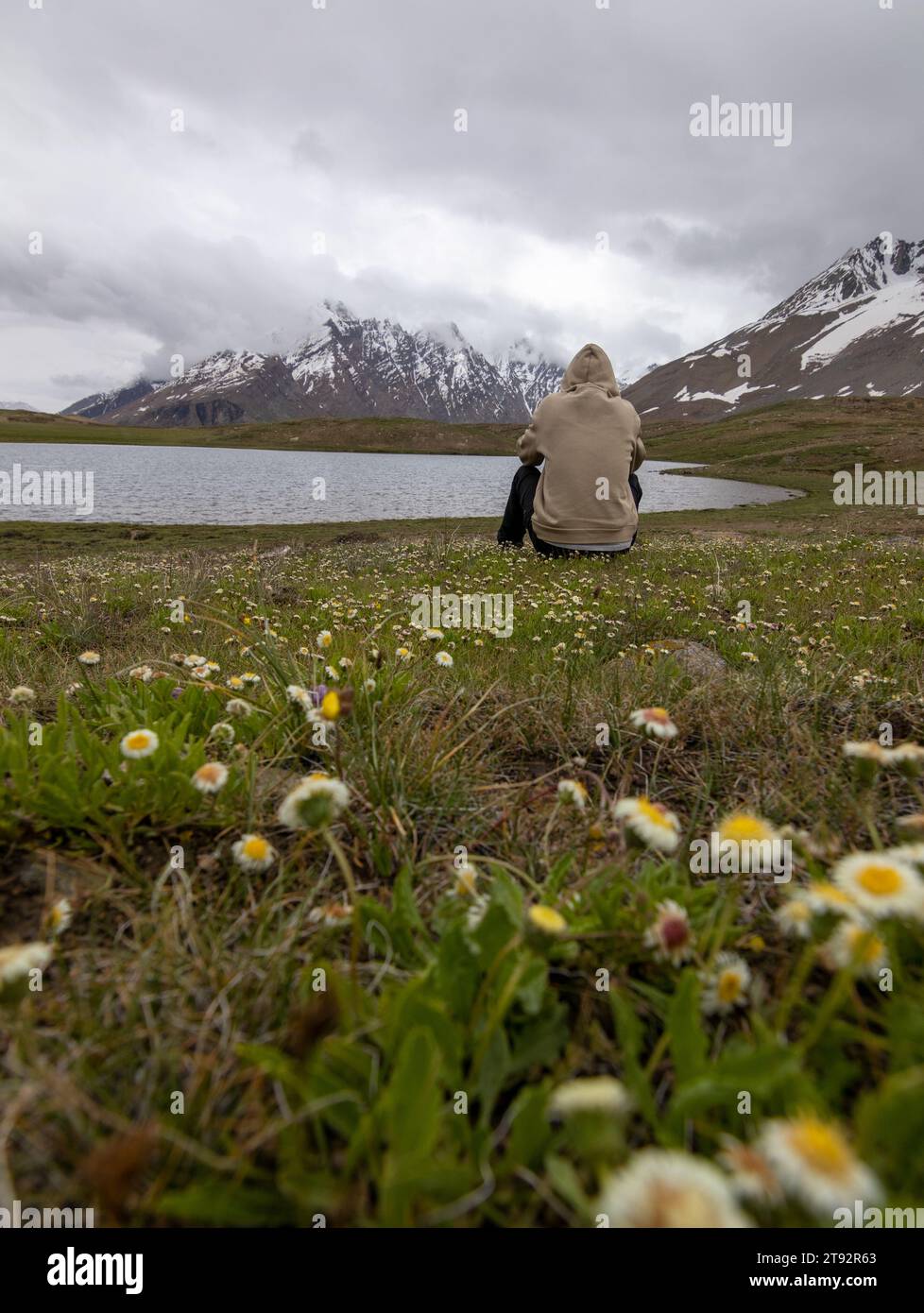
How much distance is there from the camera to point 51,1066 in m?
1.16

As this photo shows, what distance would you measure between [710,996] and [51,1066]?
4.31ft

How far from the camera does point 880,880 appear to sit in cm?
115

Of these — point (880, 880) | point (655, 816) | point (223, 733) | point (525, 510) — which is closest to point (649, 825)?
point (655, 816)

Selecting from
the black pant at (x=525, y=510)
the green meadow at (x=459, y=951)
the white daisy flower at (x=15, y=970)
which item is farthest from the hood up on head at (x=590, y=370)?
the white daisy flower at (x=15, y=970)

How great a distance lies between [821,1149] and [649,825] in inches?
29.2

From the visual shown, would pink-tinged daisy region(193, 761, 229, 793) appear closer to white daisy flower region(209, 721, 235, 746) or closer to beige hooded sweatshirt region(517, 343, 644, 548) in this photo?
white daisy flower region(209, 721, 235, 746)

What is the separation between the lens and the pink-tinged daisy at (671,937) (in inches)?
50.9

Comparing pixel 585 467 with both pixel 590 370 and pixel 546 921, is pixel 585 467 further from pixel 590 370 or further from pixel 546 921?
pixel 546 921

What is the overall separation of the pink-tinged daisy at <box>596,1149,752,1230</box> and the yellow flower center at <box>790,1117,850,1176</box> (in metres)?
0.12

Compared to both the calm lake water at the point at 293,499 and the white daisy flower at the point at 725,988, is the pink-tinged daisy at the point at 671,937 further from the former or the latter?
the calm lake water at the point at 293,499

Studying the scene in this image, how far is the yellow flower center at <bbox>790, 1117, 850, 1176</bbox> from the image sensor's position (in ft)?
Answer: 2.43

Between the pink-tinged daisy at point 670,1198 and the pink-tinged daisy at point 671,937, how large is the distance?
21.3 inches

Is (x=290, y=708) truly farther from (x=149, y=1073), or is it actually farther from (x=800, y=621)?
(x=800, y=621)
